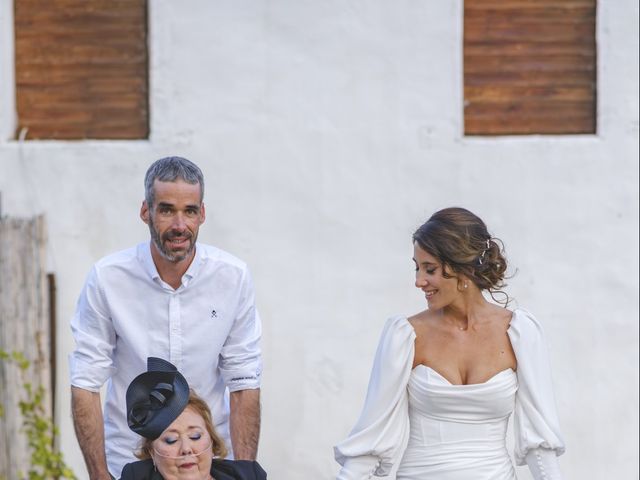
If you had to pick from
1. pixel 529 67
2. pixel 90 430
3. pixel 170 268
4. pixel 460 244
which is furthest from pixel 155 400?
pixel 529 67

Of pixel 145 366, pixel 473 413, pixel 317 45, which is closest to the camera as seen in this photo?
pixel 473 413

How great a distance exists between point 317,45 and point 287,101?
0.32 metres

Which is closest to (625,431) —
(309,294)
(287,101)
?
(309,294)

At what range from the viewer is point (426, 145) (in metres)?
7.07

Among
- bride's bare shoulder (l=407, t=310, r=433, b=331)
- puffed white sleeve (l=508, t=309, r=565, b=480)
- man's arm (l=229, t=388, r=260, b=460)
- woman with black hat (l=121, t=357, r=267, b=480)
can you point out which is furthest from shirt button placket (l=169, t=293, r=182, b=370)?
puffed white sleeve (l=508, t=309, r=565, b=480)

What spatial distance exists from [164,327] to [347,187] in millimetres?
2713

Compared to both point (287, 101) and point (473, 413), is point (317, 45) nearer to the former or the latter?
point (287, 101)

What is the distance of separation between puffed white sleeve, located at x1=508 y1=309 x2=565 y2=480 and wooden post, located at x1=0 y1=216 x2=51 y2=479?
3503 mm

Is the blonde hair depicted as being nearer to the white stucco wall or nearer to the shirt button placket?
the shirt button placket

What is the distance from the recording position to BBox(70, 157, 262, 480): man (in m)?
4.41

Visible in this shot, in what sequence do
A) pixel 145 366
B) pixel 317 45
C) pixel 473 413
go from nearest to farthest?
pixel 473 413, pixel 145 366, pixel 317 45

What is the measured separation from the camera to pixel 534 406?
13.7 ft

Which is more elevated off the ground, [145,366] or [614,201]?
[614,201]

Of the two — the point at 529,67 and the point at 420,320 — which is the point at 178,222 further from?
the point at 529,67
